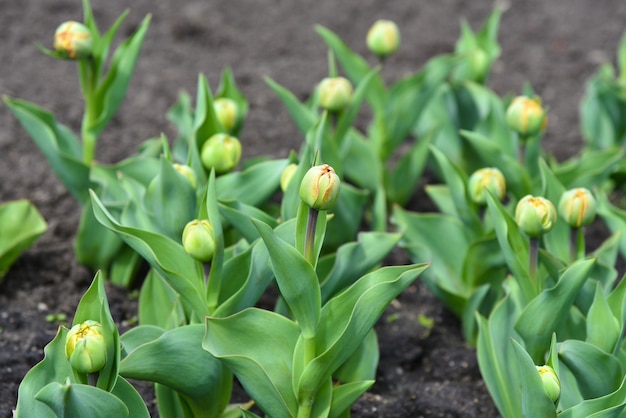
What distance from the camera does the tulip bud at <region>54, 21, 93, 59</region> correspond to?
2.37 m

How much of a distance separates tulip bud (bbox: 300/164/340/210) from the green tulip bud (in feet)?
0.75

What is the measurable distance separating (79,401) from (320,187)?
555 mm

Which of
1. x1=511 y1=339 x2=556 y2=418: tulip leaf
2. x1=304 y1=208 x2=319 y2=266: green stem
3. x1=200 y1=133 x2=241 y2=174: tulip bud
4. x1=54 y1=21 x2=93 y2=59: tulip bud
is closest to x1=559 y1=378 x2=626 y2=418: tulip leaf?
x1=511 y1=339 x2=556 y2=418: tulip leaf

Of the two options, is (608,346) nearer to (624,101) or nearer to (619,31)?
(624,101)

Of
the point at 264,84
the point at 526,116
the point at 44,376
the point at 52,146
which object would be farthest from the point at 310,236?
the point at 264,84

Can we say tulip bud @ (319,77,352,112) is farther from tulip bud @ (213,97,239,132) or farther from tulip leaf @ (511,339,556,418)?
tulip leaf @ (511,339,556,418)

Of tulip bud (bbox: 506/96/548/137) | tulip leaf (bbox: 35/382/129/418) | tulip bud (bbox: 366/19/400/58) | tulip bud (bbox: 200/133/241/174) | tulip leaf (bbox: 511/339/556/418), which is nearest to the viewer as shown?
tulip leaf (bbox: 35/382/129/418)

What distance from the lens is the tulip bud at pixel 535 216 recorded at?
2.01m

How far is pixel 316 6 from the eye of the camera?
13.6 ft

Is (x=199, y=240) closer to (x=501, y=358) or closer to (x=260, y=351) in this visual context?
(x=260, y=351)

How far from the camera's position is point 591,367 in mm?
1979

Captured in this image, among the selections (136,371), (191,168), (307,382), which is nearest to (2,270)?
(191,168)

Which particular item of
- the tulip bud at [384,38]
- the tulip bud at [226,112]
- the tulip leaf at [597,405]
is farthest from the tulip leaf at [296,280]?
the tulip bud at [384,38]

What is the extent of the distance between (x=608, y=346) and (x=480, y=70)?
4.26 feet
